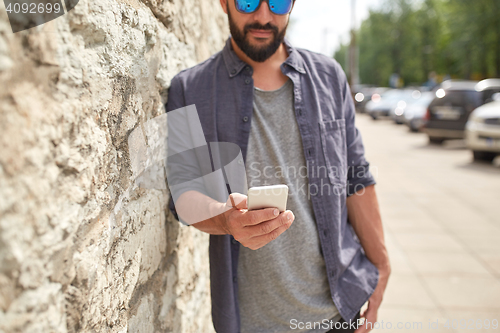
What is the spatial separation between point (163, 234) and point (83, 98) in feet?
2.77

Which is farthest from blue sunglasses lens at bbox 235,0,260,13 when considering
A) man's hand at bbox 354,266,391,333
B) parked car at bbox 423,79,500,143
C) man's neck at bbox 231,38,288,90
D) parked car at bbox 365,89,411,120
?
parked car at bbox 365,89,411,120

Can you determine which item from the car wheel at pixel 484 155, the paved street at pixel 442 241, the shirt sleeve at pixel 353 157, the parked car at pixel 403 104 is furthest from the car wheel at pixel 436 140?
the shirt sleeve at pixel 353 157

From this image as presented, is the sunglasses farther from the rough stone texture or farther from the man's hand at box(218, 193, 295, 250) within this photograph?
the man's hand at box(218, 193, 295, 250)

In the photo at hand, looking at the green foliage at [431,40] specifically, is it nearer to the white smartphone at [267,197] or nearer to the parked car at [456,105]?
the parked car at [456,105]

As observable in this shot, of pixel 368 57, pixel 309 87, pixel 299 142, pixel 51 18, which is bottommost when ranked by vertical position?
pixel 368 57

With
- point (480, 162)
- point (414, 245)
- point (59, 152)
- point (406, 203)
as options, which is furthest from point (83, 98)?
point (480, 162)

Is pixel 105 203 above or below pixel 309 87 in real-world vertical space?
below

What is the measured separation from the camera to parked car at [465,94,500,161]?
8109 millimetres

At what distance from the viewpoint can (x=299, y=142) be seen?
5.46 ft

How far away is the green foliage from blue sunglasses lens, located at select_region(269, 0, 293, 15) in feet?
85.3

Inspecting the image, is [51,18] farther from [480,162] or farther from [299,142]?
[480,162]

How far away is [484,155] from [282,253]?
8.98 metres

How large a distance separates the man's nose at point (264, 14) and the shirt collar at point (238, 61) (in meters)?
0.19

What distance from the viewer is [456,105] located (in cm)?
1065
